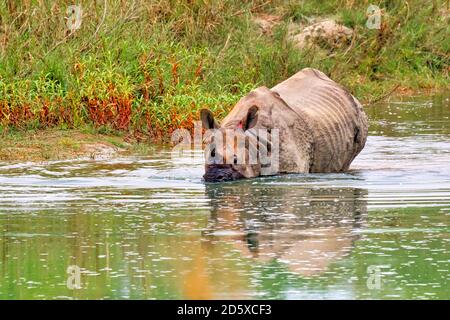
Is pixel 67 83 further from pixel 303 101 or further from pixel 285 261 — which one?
pixel 285 261

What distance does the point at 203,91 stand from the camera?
17.1m

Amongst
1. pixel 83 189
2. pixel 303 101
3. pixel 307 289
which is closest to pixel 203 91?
pixel 303 101

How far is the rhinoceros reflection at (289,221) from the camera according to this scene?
8.58m

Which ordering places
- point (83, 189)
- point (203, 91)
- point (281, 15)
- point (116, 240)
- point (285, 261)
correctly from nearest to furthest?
point (285, 261)
point (116, 240)
point (83, 189)
point (203, 91)
point (281, 15)

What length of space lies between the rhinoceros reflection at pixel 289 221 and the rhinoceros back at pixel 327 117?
4.09ft

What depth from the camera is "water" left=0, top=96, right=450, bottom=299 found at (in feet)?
25.2

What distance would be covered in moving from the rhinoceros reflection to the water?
11 millimetres

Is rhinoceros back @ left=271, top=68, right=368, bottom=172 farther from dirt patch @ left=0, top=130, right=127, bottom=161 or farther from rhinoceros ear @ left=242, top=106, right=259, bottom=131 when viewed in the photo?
dirt patch @ left=0, top=130, right=127, bottom=161

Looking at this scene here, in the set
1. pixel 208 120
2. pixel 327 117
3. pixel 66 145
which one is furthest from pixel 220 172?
pixel 66 145

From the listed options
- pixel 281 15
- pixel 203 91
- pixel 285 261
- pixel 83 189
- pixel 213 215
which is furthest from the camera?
pixel 281 15

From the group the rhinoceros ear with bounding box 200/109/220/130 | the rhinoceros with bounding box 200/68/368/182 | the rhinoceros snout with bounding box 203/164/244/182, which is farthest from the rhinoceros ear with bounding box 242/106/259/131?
the rhinoceros snout with bounding box 203/164/244/182

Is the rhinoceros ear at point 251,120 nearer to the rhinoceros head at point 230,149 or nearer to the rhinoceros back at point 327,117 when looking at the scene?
the rhinoceros head at point 230,149

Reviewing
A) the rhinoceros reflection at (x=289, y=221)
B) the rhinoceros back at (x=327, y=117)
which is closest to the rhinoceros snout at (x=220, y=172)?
the rhinoceros reflection at (x=289, y=221)
